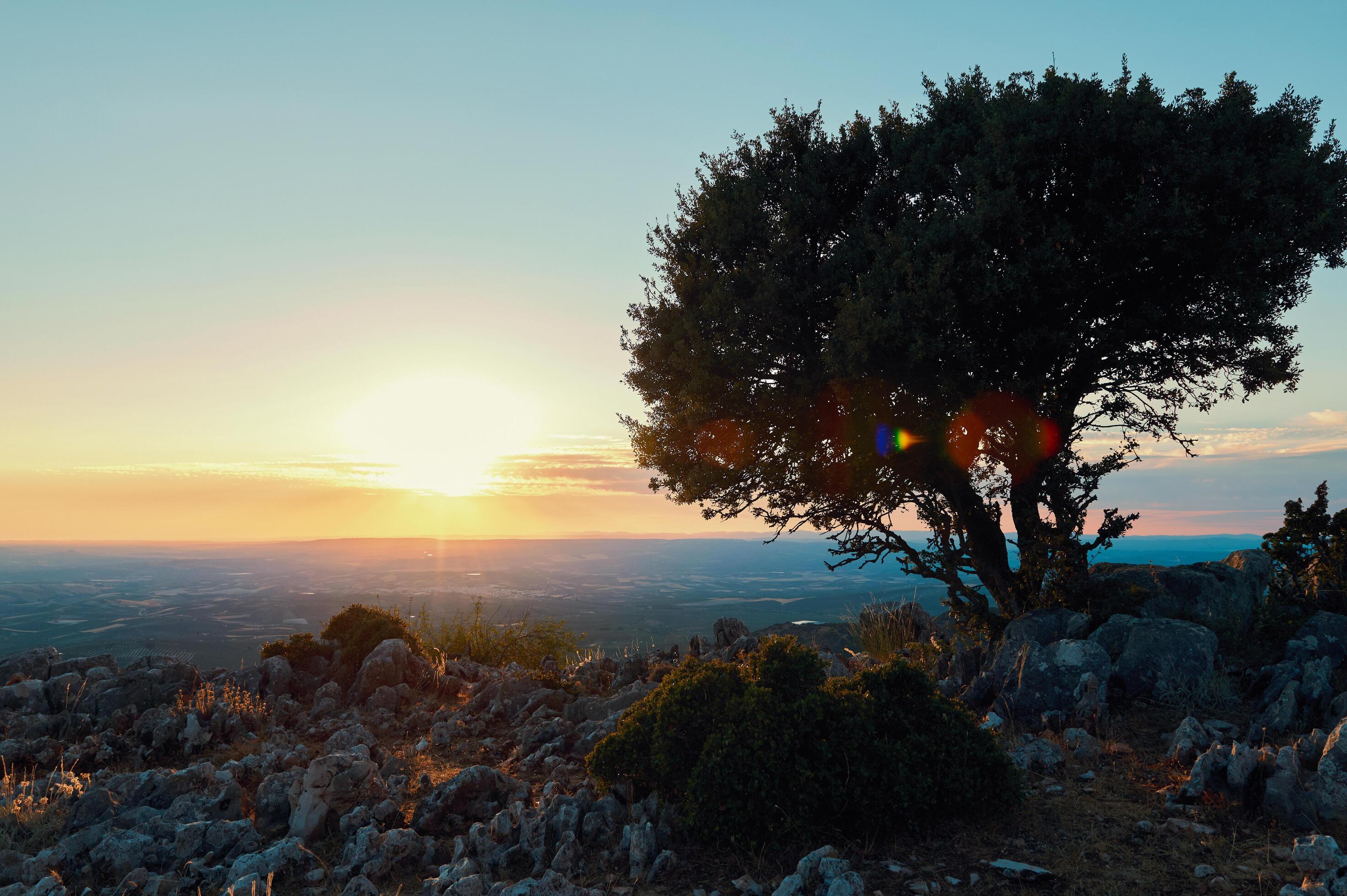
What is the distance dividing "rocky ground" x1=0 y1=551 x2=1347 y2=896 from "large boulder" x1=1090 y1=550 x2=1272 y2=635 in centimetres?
8

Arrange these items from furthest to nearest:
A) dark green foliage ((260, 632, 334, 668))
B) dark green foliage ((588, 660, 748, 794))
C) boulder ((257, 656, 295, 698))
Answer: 1. dark green foliage ((260, 632, 334, 668))
2. boulder ((257, 656, 295, 698))
3. dark green foliage ((588, 660, 748, 794))

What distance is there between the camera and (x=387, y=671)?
627 inches

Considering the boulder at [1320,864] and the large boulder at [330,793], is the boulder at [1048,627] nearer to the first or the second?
the boulder at [1320,864]

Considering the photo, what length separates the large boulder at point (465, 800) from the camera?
29.5 ft

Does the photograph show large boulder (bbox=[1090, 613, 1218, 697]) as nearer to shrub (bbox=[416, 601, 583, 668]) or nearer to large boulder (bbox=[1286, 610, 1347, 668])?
large boulder (bbox=[1286, 610, 1347, 668])

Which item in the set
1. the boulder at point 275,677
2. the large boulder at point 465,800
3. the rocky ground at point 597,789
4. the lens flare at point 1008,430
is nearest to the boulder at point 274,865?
the rocky ground at point 597,789

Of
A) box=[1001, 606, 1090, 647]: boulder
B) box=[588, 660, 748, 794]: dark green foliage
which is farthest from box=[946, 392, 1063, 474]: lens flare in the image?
box=[588, 660, 748, 794]: dark green foliage

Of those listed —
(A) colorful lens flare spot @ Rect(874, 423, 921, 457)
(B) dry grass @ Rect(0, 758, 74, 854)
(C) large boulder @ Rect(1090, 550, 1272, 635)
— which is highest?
(A) colorful lens flare spot @ Rect(874, 423, 921, 457)

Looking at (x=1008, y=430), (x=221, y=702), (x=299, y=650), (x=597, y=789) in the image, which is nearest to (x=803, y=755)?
(x=597, y=789)

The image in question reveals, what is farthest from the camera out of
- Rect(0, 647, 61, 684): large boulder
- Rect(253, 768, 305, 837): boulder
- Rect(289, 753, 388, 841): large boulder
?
Rect(0, 647, 61, 684): large boulder

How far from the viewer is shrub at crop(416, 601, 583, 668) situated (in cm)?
1973

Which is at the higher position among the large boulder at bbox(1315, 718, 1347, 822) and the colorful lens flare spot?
the colorful lens flare spot

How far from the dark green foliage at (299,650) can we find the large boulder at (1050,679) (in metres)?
14.2

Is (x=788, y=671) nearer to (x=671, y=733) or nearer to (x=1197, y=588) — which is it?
(x=671, y=733)
